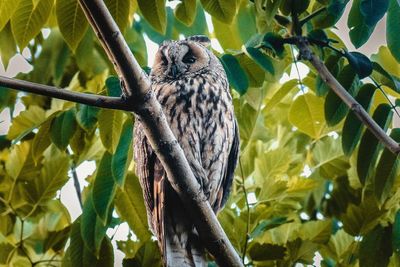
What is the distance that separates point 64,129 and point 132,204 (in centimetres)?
44

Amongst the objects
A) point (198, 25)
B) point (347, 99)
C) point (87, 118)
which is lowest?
point (347, 99)

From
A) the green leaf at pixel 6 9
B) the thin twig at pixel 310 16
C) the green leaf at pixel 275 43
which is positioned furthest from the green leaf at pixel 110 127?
the thin twig at pixel 310 16

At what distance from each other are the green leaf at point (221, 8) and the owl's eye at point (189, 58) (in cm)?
61

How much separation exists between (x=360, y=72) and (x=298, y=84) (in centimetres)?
58

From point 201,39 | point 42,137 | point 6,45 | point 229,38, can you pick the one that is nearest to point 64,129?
point 42,137

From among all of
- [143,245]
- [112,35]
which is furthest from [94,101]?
[143,245]

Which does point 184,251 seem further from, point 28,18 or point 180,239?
point 28,18

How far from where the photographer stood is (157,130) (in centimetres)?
179

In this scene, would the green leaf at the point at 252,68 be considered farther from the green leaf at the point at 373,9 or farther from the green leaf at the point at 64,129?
the green leaf at the point at 64,129

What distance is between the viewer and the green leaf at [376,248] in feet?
7.68

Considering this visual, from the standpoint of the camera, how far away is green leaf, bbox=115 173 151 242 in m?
2.57

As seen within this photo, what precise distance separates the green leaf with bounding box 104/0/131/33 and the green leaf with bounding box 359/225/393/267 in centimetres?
113

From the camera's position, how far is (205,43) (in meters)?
2.75

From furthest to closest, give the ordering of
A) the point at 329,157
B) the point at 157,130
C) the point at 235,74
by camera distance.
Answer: the point at 329,157 → the point at 235,74 → the point at 157,130
